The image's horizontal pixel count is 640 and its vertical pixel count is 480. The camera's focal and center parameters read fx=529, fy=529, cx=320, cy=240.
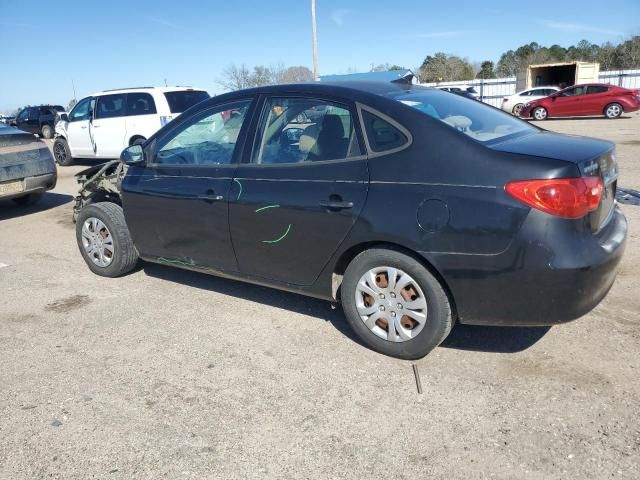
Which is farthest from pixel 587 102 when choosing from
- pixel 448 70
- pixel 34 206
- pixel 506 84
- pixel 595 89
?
pixel 448 70

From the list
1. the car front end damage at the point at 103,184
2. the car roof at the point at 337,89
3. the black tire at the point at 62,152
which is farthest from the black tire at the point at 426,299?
the black tire at the point at 62,152

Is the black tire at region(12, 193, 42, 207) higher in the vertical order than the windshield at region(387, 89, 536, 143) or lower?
lower

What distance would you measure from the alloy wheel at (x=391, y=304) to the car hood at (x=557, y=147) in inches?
36.1

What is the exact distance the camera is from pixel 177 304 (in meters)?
4.37

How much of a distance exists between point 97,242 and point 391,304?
3116 mm

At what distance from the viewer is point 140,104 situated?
11.3 meters

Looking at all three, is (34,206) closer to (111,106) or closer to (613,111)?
(111,106)

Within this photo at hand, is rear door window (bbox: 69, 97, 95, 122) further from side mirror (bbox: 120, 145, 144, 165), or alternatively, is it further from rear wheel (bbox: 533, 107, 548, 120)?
rear wheel (bbox: 533, 107, 548, 120)

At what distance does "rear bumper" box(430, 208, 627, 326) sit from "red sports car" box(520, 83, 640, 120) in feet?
72.2

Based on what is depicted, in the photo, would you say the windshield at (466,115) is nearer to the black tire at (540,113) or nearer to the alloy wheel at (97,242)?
the alloy wheel at (97,242)

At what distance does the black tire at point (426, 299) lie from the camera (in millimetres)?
3014

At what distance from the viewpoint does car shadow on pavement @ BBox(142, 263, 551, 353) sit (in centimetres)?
344

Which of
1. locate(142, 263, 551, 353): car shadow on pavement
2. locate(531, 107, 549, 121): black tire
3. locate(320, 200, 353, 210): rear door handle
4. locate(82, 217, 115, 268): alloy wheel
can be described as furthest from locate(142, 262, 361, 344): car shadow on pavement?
locate(531, 107, 549, 121): black tire

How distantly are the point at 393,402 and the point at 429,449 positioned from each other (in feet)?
1.35
